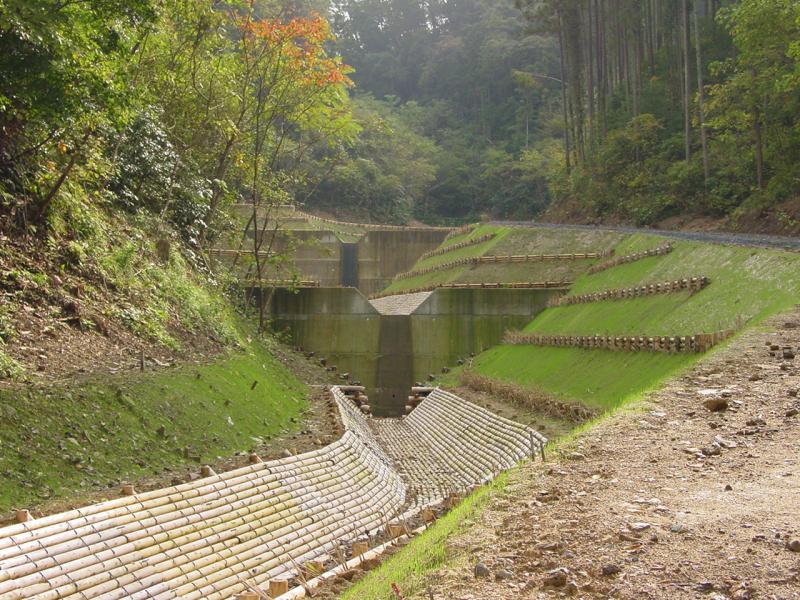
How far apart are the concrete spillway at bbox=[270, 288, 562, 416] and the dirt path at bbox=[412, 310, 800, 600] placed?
20.6m

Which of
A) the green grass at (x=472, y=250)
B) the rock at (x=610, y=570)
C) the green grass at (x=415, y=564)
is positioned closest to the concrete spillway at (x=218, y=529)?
the green grass at (x=415, y=564)

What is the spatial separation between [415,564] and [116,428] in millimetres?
5649

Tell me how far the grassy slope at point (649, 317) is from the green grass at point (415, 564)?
5.69 m

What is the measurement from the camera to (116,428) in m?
10.5

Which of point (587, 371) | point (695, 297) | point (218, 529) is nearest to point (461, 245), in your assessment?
point (695, 297)

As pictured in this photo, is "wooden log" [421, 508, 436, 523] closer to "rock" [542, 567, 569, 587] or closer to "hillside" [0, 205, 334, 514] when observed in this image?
"hillside" [0, 205, 334, 514]

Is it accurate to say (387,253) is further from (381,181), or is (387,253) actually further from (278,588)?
(278,588)

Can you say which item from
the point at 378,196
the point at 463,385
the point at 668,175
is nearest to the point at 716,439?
the point at 463,385

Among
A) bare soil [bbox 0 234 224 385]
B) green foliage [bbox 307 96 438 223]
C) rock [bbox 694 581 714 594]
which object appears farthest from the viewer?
green foliage [bbox 307 96 438 223]

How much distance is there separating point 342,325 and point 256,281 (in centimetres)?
372

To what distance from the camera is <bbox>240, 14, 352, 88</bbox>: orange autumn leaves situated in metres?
23.3

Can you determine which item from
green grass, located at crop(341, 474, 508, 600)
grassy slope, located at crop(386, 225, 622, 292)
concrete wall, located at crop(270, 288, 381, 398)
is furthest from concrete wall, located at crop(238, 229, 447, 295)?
green grass, located at crop(341, 474, 508, 600)

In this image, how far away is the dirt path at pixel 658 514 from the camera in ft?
17.0

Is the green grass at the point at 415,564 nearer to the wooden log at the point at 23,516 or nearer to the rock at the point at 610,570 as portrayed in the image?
the rock at the point at 610,570
